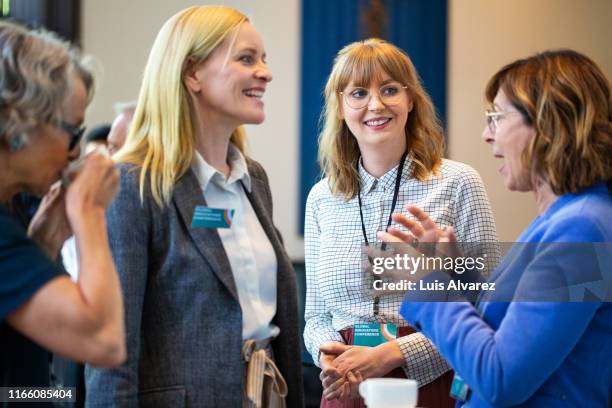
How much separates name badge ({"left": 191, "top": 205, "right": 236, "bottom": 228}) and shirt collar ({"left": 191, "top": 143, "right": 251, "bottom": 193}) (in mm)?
96

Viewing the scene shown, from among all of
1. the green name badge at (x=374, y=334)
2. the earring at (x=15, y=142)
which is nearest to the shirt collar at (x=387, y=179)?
the green name badge at (x=374, y=334)

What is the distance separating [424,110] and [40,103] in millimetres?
1554

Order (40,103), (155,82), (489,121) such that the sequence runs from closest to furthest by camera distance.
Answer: (40,103) → (489,121) → (155,82)

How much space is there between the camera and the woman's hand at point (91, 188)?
1.49 metres

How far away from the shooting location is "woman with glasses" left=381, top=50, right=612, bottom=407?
60.7 inches

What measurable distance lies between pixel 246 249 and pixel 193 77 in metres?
0.49

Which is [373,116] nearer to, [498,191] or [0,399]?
[0,399]

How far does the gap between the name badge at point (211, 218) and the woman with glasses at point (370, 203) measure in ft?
1.95

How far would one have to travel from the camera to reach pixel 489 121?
1861 mm

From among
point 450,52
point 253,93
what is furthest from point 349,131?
point 450,52

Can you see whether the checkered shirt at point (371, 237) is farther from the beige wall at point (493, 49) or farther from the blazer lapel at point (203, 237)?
the beige wall at point (493, 49)

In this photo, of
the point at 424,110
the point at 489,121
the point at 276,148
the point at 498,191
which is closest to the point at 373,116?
the point at 424,110

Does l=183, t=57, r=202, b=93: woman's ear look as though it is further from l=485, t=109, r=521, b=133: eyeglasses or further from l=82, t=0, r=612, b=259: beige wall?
l=82, t=0, r=612, b=259: beige wall

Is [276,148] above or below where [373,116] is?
below
